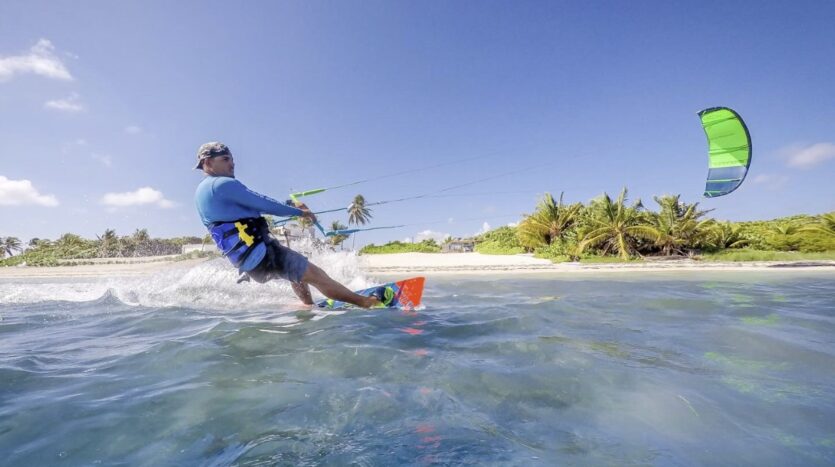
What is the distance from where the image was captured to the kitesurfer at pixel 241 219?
4.86 metres

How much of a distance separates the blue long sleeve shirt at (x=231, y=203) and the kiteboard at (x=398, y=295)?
215cm

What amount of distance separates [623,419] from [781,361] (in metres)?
2.45

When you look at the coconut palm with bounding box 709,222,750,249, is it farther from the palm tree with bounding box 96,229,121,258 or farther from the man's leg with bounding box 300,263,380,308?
the palm tree with bounding box 96,229,121,258

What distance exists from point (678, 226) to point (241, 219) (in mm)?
26014

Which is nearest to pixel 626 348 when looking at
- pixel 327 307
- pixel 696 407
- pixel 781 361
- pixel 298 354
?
pixel 781 361

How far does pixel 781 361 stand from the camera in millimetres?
3486

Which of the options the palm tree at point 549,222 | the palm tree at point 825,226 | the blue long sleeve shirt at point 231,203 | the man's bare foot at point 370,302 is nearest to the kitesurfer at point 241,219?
the blue long sleeve shirt at point 231,203

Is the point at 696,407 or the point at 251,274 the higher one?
the point at 251,274

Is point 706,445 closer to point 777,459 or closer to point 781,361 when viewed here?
point 777,459

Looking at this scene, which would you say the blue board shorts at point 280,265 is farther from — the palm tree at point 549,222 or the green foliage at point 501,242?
the green foliage at point 501,242

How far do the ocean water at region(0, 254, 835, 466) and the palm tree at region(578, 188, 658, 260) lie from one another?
1948 cm

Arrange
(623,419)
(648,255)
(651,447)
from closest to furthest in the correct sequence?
(651,447), (623,419), (648,255)

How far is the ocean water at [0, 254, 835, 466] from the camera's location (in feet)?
6.34

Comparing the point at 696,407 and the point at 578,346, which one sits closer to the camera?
the point at 696,407
